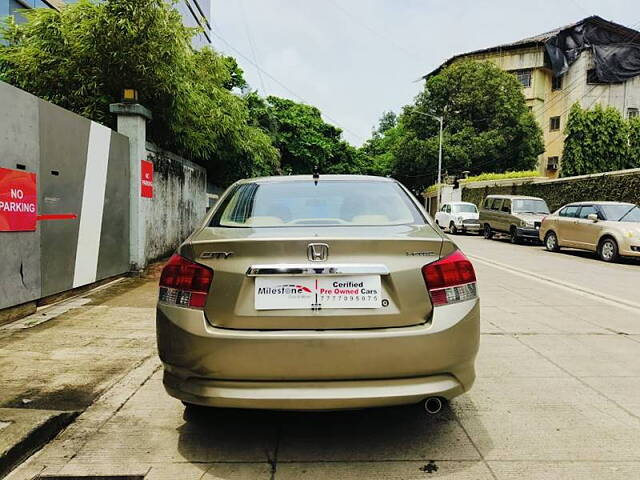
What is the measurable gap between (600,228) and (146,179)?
11396 millimetres

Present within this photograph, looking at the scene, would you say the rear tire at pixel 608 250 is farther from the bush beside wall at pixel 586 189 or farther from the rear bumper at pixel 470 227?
the rear bumper at pixel 470 227

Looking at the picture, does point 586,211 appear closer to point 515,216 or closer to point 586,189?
point 515,216

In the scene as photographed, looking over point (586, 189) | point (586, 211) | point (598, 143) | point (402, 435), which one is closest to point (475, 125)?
point (598, 143)

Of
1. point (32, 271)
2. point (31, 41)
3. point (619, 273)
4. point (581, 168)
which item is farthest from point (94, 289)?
point (581, 168)

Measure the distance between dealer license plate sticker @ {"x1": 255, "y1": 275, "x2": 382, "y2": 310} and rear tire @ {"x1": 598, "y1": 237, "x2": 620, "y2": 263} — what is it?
42.0ft

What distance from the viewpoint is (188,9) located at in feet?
107

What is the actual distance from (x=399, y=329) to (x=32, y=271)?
4798mm

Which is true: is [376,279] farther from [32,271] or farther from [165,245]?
[165,245]

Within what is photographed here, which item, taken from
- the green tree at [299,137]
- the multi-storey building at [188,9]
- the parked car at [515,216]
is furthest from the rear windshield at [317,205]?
the green tree at [299,137]

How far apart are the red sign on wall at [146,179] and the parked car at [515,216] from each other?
45.6 feet

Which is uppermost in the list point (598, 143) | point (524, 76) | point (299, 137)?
point (524, 76)

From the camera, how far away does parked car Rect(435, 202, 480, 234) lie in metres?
25.1

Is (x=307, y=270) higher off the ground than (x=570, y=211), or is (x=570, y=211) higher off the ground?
(x=570, y=211)

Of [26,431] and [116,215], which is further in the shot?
[116,215]
